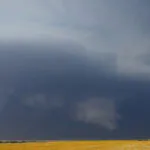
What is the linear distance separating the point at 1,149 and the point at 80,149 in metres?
14.9

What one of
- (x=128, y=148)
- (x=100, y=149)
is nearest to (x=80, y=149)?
(x=100, y=149)

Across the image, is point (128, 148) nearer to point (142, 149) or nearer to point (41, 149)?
point (142, 149)

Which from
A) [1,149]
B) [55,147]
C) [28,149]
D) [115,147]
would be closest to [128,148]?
[115,147]

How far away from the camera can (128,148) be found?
2453 inches

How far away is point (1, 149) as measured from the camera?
59625 millimetres

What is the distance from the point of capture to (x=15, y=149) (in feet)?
201

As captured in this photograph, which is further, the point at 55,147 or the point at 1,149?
the point at 55,147

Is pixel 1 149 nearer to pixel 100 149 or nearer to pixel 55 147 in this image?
pixel 55 147

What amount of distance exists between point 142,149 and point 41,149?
762 inches

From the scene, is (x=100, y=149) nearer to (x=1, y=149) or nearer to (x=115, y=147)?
(x=115, y=147)

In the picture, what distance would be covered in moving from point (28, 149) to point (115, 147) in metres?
17.0

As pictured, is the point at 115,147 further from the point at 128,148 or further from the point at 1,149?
the point at 1,149

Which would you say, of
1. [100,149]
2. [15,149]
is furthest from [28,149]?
[100,149]

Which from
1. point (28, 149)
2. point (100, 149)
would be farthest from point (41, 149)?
point (100, 149)
